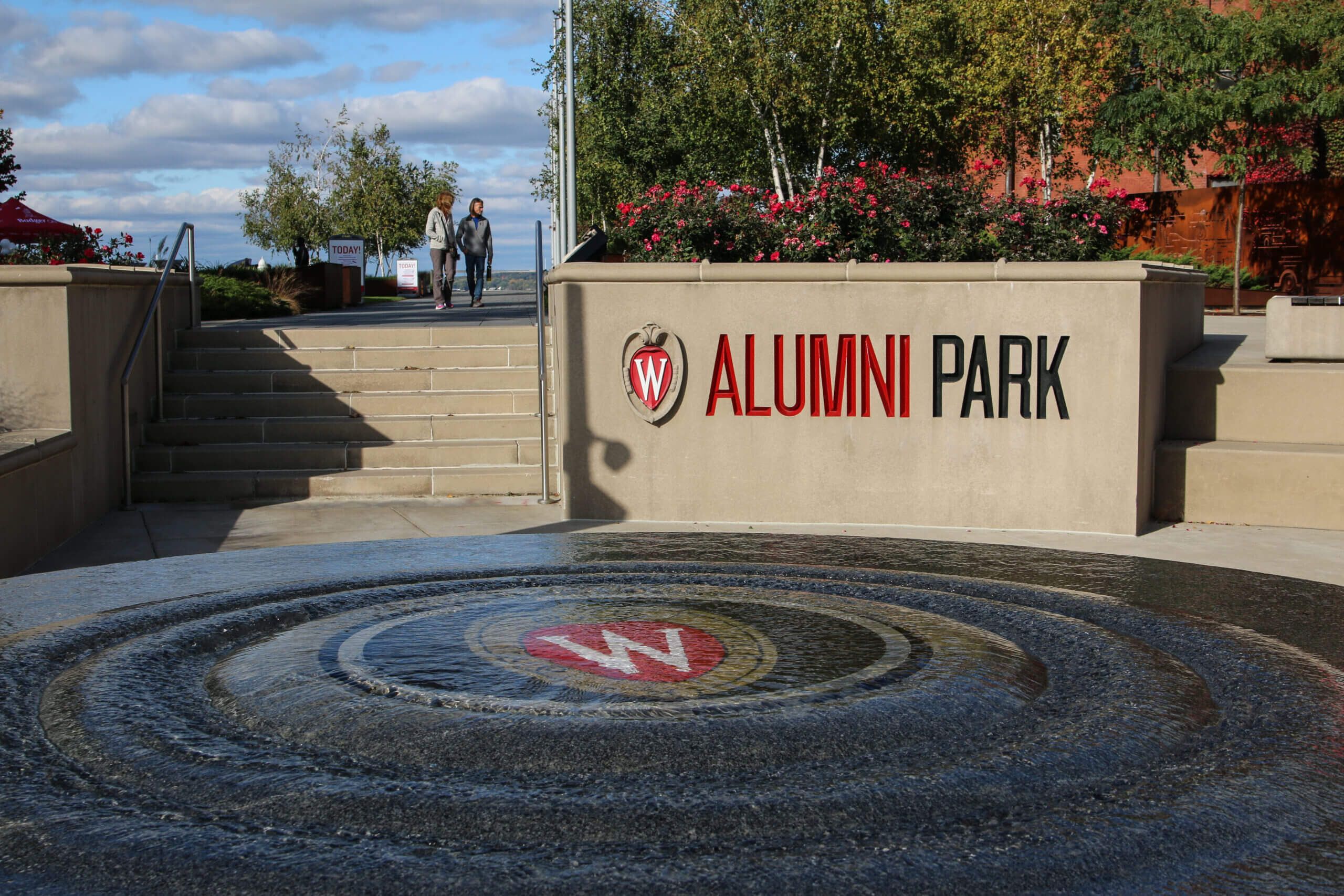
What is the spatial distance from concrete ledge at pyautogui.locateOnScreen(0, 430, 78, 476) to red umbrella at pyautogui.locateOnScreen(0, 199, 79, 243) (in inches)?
555

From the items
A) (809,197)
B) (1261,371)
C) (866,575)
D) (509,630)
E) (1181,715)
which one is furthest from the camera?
(809,197)

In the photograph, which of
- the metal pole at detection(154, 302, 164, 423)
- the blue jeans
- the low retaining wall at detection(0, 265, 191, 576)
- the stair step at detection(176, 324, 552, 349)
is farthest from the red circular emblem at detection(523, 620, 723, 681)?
the blue jeans

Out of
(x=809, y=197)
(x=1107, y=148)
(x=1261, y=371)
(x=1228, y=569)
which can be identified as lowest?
(x=1228, y=569)

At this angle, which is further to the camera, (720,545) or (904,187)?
(904,187)

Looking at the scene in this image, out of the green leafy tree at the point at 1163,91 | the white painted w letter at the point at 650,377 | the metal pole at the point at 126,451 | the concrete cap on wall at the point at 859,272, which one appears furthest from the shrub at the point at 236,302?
the green leafy tree at the point at 1163,91

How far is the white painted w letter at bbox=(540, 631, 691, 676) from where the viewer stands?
423 centimetres

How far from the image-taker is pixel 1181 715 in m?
3.83

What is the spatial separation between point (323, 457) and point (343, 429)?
46 centimetres

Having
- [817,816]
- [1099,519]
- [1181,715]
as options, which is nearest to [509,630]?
[817,816]

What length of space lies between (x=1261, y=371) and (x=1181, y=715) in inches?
251

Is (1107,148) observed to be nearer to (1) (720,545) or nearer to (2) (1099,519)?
(2) (1099,519)

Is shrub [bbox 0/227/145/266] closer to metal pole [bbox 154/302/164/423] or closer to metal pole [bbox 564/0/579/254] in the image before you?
metal pole [bbox 154/302/164/423]

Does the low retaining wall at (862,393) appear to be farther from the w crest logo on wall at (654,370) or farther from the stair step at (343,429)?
the stair step at (343,429)

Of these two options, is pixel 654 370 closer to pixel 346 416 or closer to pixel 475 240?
pixel 346 416
